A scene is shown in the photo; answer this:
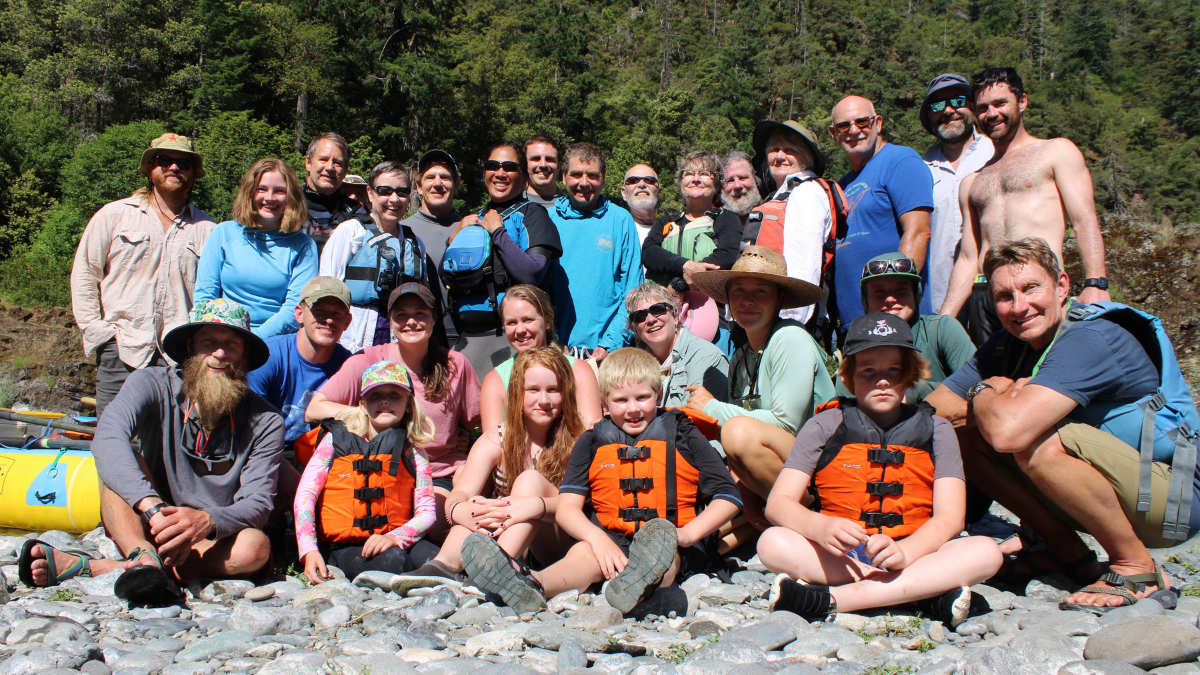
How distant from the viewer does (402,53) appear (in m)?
46.5

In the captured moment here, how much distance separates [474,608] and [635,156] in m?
50.3

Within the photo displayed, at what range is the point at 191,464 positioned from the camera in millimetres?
4129

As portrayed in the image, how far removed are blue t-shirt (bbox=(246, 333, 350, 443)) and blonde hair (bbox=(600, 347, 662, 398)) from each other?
1910 millimetres

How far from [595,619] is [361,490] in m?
1.67

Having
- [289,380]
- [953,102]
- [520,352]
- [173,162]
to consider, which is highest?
[953,102]

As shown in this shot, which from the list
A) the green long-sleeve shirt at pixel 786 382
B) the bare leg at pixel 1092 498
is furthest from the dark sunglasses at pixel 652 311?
the bare leg at pixel 1092 498

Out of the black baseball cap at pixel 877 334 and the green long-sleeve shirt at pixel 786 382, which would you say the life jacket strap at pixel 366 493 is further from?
the black baseball cap at pixel 877 334

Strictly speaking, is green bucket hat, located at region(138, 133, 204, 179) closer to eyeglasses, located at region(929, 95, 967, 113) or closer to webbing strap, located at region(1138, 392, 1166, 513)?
eyeglasses, located at region(929, 95, 967, 113)

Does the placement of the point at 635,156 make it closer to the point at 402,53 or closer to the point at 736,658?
the point at 402,53

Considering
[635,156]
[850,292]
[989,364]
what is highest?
[635,156]

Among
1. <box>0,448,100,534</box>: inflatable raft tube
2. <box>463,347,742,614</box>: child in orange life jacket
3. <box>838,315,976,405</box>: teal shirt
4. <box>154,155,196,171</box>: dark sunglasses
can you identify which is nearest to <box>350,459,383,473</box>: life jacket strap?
<box>463,347,742,614</box>: child in orange life jacket

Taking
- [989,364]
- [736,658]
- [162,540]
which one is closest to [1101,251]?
[989,364]

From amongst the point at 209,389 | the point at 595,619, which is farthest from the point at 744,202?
the point at 209,389

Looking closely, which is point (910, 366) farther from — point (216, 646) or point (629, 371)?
point (216, 646)
